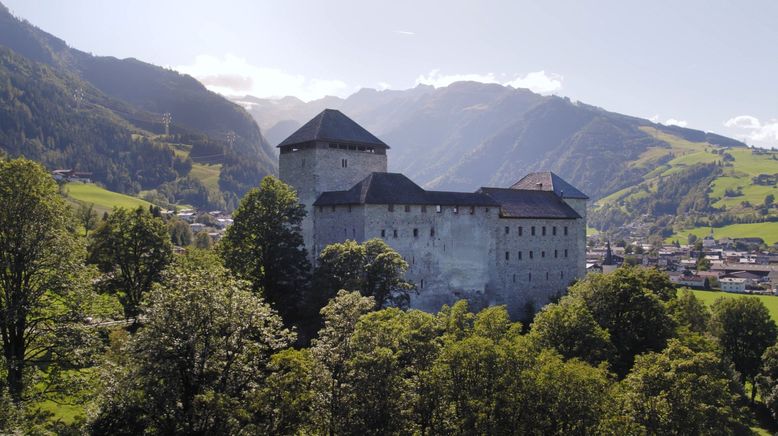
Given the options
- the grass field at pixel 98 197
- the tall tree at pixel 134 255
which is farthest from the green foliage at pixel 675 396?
the grass field at pixel 98 197

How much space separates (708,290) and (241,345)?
431 feet

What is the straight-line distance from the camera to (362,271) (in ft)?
153

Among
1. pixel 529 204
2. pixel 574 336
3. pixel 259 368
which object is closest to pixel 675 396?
pixel 574 336

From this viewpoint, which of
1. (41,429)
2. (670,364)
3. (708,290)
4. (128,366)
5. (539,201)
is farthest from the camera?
(708,290)

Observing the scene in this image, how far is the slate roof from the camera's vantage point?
55750 millimetres

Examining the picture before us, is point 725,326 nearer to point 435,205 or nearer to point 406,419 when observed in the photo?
point 435,205

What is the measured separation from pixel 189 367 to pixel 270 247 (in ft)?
85.6

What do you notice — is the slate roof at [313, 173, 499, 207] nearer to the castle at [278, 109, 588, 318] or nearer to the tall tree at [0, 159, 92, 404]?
the castle at [278, 109, 588, 318]

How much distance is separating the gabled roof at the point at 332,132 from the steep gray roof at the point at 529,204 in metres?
12.7

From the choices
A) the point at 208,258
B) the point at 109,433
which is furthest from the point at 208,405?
the point at 208,258

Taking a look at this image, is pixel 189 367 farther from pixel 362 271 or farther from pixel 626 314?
pixel 626 314

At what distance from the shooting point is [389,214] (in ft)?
185

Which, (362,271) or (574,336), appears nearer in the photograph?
(574,336)

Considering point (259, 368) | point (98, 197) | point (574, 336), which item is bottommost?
point (574, 336)
